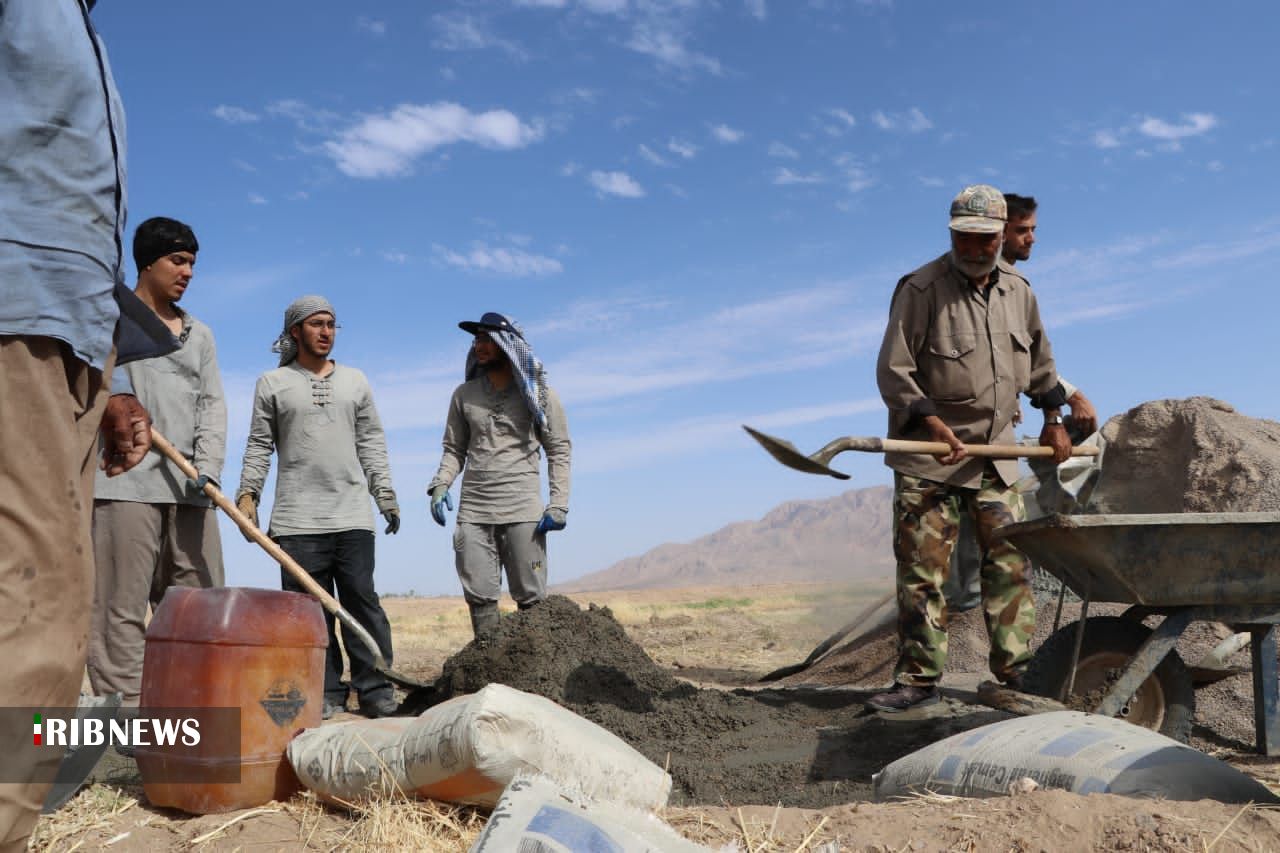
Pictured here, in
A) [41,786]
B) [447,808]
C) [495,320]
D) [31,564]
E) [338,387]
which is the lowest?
[447,808]

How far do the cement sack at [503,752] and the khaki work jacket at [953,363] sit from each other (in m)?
2.09

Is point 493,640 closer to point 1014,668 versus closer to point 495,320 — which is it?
point 495,320

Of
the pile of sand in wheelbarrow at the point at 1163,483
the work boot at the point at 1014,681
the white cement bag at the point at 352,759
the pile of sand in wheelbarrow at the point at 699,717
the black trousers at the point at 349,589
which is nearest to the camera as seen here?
the white cement bag at the point at 352,759

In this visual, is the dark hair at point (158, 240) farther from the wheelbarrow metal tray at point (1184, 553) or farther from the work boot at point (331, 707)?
the wheelbarrow metal tray at point (1184, 553)

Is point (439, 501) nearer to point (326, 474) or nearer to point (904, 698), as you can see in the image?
point (326, 474)

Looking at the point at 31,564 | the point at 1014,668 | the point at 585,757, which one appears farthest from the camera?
the point at 1014,668

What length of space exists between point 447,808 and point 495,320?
→ 10.7 ft

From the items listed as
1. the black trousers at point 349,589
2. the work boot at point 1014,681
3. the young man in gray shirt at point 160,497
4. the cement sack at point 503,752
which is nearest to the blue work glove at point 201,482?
the young man in gray shirt at point 160,497

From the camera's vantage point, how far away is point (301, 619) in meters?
3.28

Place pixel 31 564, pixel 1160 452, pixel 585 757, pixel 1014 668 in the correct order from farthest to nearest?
pixel 1160 452 < pixel 1014 668 < pixel 585 757 < pixel 31 564

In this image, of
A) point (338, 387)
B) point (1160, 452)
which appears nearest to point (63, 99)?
point (338, 387)

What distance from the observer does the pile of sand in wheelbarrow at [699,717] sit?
366 cm

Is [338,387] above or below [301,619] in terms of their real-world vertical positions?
above

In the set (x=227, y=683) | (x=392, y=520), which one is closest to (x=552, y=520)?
(x=392, y=520)
